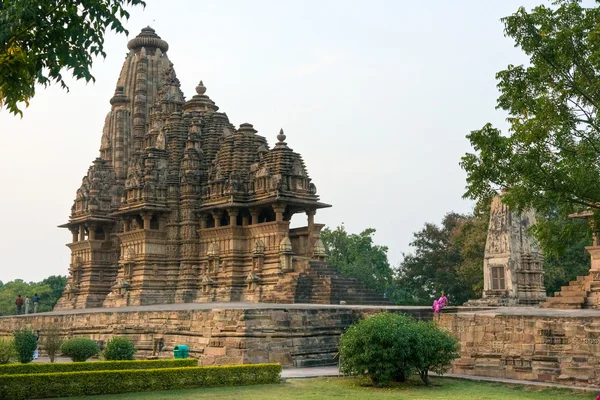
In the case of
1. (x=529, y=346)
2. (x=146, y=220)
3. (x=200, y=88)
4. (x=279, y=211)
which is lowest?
(x=529, y=346)

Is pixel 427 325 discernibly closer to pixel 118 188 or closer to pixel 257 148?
pixel 257 148

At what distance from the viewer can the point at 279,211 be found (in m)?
30.0

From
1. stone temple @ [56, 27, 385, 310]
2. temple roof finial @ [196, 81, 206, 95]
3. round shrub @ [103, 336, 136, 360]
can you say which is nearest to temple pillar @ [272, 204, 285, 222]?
stone temple @ [56, 27, 385, 310]

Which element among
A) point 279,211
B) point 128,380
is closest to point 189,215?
point 279,211

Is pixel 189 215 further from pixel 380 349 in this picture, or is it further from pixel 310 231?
pixel 380 349

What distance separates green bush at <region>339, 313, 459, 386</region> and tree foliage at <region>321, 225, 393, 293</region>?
38355 mm

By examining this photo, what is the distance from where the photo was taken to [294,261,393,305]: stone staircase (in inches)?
1076

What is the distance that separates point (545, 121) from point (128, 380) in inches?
361

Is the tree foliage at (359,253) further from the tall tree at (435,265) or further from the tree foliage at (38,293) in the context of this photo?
the tree foliage at (38,293)

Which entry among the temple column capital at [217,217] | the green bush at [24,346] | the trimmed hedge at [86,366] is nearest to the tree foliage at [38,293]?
the temple column capital at [217,217]

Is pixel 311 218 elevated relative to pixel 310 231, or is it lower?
elevated

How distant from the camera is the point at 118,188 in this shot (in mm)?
39719

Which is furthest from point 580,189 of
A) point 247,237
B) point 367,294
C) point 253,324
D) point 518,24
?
point 247,237

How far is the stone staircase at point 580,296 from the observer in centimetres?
2022
